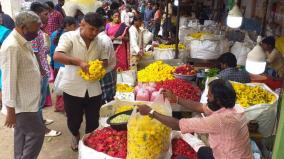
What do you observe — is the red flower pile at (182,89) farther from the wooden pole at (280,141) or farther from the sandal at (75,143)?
the wooden pole at (280,141)

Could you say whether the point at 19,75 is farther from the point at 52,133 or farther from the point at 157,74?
the point at 157,74

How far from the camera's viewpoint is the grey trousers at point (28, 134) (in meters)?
3.62

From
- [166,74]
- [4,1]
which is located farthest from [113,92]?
[4,1]

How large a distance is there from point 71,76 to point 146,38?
5017mm

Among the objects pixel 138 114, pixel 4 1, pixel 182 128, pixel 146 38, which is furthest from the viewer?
pixel 4 1

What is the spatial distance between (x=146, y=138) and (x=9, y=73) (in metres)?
1.52

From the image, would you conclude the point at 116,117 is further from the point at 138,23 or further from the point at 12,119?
the point at 138,23

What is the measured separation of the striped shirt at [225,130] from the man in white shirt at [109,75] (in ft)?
6.20

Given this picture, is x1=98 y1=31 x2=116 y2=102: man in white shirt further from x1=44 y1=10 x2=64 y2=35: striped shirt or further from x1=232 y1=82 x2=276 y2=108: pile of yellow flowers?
x1=44 y1=10 x2=64 y2=35: striped shirt

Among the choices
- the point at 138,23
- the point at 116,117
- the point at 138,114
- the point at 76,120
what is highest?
the point at 138,23

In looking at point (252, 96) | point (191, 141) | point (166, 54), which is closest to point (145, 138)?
point (191, 141)

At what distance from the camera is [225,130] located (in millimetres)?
2828

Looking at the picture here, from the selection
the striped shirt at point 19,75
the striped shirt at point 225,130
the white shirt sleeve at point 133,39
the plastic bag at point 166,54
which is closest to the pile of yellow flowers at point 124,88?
the white shirt sleeve at point 133,39

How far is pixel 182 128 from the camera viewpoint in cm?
295
